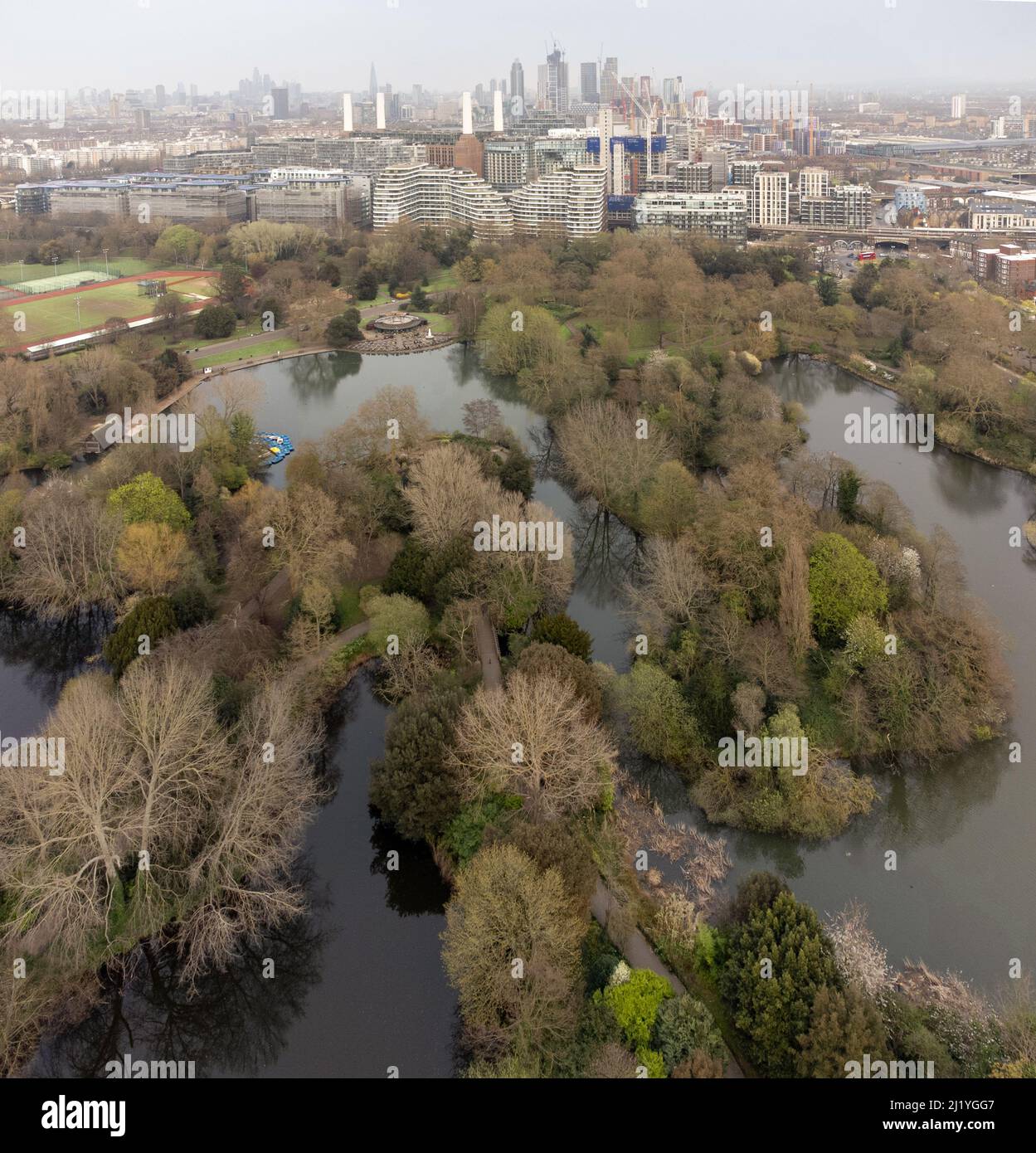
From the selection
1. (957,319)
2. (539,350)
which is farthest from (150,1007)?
(957,319)

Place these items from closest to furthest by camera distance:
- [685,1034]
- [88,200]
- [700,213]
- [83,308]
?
[685,1034] → [83,308] → [700,213] → [88,200]

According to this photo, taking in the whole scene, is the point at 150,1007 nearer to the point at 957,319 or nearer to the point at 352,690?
the point at 352,690

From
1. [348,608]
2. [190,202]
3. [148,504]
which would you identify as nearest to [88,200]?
[190,202]

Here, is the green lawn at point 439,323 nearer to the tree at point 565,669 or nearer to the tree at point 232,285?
the tree at point 232,285

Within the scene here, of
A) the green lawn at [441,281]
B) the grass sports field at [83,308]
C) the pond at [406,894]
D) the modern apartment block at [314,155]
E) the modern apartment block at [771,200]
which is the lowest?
the pond at [406,894]

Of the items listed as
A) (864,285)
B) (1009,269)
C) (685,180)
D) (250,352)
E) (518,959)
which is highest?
(685,180)

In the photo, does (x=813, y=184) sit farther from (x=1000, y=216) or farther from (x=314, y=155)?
(x=314, y=155)

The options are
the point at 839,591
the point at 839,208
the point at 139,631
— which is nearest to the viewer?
the point at 139,631

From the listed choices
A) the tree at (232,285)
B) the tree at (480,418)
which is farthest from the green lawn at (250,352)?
the tree at (480,418)
